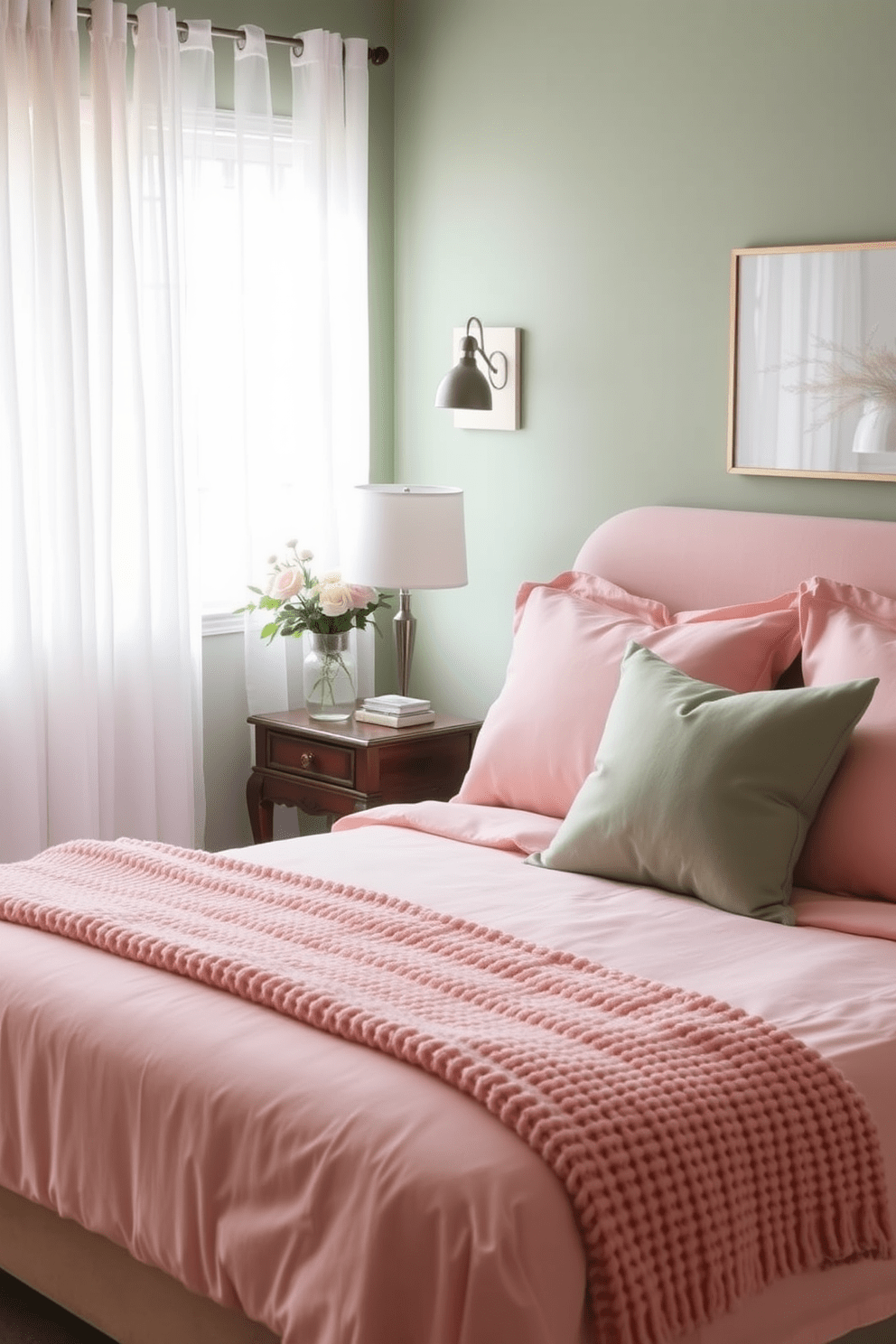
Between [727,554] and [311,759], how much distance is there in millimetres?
1224

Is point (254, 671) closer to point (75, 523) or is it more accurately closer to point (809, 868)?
point (75, 523)

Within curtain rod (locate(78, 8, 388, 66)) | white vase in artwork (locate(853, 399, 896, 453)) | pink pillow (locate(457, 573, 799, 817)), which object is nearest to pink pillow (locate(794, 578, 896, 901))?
pink pillow (locate(457, 573, 799, 817))

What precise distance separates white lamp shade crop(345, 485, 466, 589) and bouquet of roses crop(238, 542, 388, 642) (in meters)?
0.07

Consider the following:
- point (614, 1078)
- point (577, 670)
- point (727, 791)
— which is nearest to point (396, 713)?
point (577, 670)

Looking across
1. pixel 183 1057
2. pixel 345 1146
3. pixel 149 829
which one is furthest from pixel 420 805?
pixel 345 1146

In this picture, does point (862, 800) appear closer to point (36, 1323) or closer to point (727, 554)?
point (727, 554)

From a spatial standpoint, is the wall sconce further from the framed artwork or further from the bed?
the bed

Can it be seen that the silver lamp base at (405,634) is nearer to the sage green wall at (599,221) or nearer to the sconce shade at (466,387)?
the sage green wall at (599,221)

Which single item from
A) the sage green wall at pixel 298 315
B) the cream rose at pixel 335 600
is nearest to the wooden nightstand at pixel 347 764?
the sage green wall at pixel 298 315

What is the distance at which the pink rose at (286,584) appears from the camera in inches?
170

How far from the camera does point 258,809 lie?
4469 millimetres

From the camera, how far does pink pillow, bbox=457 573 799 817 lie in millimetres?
3375

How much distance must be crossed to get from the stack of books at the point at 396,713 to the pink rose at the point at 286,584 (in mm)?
356

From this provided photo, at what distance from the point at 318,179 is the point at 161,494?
1026 mm
